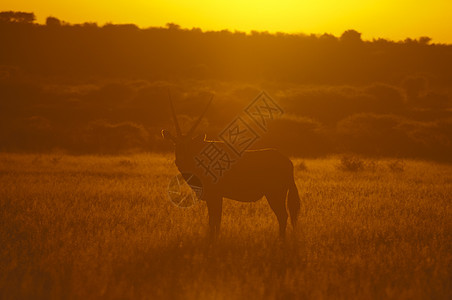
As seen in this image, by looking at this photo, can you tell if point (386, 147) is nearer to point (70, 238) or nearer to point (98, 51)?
point (70, 238)

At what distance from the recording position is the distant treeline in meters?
32.0

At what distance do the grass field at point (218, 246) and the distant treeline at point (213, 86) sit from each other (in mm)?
16068

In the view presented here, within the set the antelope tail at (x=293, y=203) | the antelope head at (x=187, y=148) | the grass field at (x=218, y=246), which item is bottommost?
the grass field at (x=218, y=246)

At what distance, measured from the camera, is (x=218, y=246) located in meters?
8.20

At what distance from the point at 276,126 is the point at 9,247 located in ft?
89.9

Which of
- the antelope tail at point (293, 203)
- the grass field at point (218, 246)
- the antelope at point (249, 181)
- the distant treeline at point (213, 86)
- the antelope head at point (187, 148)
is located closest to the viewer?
Answer: the grass field at point (218, 246)

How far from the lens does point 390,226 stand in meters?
9.88

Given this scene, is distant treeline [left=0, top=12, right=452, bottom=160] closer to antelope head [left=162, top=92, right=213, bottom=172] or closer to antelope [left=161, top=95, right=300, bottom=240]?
antelope [left=161, top=95, right=300, bottom=240]

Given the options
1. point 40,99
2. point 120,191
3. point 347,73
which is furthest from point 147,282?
point 347,73

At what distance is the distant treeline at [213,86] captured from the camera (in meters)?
32.0

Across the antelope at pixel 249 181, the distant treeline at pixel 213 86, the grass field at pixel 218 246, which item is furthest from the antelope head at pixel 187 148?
the distant treeline at pixel 213 86

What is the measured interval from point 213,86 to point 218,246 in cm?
4976

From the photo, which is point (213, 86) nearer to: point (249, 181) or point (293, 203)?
point (293, 203)

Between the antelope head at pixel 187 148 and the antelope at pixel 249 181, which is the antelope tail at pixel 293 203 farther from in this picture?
the antelope head at pixel 187 148
